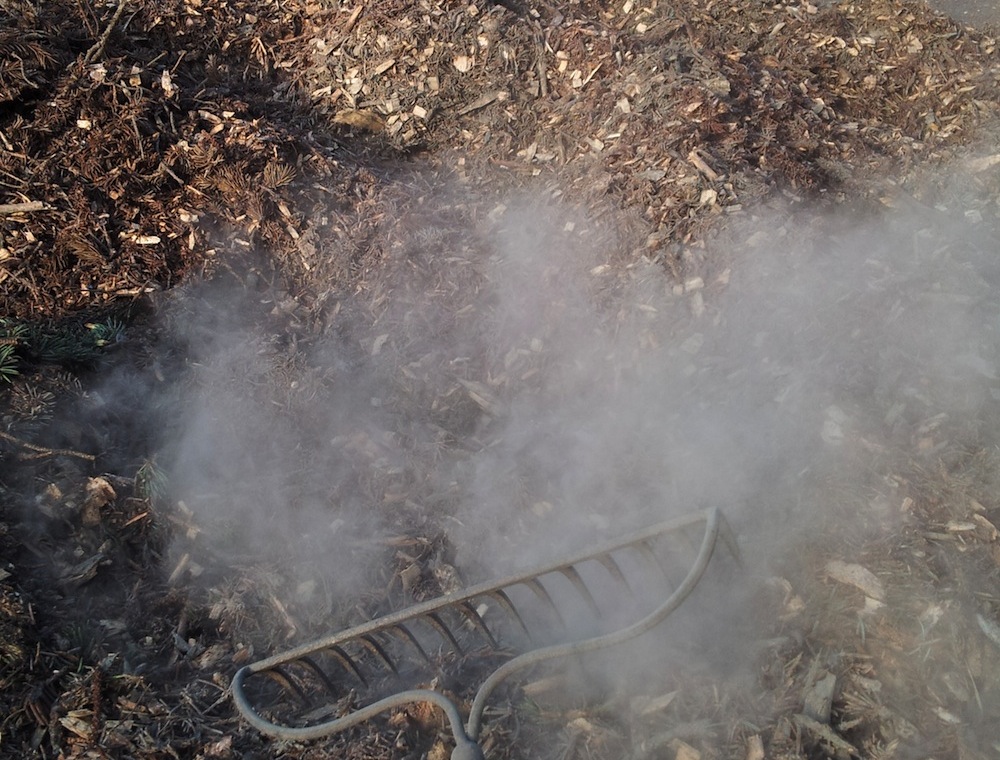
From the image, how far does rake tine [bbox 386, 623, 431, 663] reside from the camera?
3.28 m

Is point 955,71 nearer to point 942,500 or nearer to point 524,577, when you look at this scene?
point 942,500

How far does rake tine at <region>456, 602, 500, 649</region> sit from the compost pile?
0.36 metres

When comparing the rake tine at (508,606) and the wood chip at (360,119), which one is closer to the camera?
the rake tine at (508,606)

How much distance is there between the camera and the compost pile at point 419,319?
10.5 ft

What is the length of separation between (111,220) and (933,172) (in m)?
6.41

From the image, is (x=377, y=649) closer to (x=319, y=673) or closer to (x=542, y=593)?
(x=319, y=673)

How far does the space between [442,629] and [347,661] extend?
0.47 meters

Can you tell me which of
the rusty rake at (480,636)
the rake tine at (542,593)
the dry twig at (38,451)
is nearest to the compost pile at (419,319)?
the dry twig at (38,451)

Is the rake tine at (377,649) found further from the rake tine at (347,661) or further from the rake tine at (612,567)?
the rake tine at (612,567)

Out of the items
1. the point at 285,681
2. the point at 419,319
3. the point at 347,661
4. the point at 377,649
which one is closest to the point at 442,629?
the point at 377,649

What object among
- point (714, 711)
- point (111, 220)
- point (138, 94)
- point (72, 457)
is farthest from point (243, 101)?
point (714, 711)

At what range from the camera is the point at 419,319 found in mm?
4980

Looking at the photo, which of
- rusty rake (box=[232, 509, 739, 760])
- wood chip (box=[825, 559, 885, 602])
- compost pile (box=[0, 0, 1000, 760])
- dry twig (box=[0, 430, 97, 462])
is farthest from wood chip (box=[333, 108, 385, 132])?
wood chip (box=[825, 559, 885, 602])

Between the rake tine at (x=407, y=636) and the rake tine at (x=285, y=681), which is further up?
the rake tine at (x=285, y=681)
